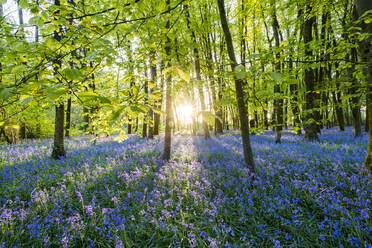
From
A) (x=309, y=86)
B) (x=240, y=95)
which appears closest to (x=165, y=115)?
(x=240, y=95)

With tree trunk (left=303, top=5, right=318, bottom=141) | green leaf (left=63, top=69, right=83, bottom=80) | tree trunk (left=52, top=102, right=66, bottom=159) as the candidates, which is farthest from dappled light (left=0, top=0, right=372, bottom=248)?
tree trunk (left=303, top=5, right=318, bottom=141)

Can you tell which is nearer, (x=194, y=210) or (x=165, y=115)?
(x=194, y=210)

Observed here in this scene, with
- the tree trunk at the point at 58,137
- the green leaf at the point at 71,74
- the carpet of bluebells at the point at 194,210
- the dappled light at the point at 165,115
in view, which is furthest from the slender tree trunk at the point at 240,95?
the tree trunk at the point at 58,137

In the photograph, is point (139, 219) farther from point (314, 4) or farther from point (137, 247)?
point (314, 4)

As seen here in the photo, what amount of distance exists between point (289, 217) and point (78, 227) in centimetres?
378

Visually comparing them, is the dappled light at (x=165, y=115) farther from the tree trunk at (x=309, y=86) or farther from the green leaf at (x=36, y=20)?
the tree trunk at (x=309, y=86)

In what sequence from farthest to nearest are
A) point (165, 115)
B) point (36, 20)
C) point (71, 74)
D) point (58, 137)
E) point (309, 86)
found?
point (309, 86) < point (58, 137) < point (165, 115) < point (36, 20) < point (71, 74)

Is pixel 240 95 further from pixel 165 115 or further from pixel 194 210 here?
pixel 194 210

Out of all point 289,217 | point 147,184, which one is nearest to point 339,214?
point 289,217

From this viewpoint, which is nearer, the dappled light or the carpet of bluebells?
the dappled light

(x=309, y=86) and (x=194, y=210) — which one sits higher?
(x=309, y=86)

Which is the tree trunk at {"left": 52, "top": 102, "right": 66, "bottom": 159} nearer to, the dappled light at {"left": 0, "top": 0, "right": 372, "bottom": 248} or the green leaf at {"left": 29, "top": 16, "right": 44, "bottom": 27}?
the dappled light at {"left": 0, "top": 0, "right": 372, "bottom": 248}

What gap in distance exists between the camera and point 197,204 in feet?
10.8

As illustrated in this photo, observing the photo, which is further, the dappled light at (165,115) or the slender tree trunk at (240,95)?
the slender tree trunk at (240,95)
